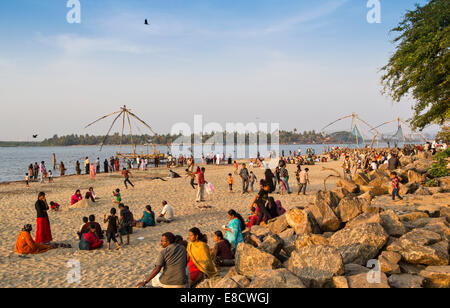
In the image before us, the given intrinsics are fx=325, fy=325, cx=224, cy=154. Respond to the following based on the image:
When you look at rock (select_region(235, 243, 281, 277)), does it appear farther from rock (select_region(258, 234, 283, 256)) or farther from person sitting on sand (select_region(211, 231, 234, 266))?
person sitting on sand (select_region(211, 231, 234, 266))

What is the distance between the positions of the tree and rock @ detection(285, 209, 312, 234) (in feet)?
30.0

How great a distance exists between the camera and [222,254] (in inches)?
308

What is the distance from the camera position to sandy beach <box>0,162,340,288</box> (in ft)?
26.4

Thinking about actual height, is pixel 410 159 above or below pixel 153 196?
above

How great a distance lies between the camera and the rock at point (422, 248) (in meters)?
6.23

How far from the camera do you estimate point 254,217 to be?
11484 mm

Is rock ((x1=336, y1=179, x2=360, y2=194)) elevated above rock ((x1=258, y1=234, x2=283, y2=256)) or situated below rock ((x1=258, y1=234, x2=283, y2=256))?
Result: above

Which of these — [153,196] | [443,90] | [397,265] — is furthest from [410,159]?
[397,265]

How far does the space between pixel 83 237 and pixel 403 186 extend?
1312 centimetres

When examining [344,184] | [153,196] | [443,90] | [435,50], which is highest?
[435,50]

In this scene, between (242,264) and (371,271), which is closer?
(371,271)

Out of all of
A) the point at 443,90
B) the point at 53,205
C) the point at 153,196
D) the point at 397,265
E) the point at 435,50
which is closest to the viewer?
the point at 397,265

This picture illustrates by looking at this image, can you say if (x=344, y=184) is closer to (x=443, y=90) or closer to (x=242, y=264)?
(x=443, y=90)

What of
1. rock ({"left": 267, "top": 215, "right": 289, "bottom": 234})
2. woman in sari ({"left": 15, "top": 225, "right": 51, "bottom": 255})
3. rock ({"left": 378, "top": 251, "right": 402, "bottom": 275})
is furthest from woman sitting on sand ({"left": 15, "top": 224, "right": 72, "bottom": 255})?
rock ({"left": 378, "top": 251, "right": 402, "bottom": 275})
